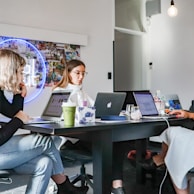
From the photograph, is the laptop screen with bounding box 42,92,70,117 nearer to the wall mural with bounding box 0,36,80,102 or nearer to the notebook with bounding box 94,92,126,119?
the notebook with bounding box 94,92,126,119

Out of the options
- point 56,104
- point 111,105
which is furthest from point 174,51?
point 56,104

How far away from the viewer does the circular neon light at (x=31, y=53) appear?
3.80m

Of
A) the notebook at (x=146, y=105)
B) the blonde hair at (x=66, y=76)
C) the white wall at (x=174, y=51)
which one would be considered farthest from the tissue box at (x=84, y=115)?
the white wall at (x=174, y=51)

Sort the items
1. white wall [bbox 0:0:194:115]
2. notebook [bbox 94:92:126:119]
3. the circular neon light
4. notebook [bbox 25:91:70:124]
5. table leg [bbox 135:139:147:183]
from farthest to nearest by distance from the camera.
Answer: white wall [bbox 0:0:194:115]
the circular neon light
table leg [bbox 135:139:147:183]
notebook [bbox 94:92:126:119]
notebook [bbox 25:91:70:124]

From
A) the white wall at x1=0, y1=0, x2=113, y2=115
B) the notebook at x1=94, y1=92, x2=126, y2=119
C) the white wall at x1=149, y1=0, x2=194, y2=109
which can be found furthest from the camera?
the white wall at x1=149, y1=0, x2=194, y2=109

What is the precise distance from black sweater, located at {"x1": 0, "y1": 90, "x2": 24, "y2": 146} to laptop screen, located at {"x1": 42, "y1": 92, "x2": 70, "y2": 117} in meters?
0.22

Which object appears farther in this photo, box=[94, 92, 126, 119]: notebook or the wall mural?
the wall mural

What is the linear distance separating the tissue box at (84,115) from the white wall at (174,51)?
11.1 feet

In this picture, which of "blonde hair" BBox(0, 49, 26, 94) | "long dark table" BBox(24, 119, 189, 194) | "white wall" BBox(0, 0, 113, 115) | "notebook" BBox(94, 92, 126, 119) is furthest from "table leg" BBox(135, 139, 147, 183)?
"blonde hair" BBox(0, 49, 26, 94)

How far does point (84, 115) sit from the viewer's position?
2039 millimetres

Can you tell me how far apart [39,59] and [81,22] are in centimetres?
91

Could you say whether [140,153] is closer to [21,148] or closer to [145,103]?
[145,103]

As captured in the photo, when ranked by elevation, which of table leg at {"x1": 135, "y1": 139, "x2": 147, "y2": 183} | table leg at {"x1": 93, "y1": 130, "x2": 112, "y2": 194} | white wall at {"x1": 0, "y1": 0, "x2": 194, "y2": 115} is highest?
white wall at {"x1": 0, "y1": 0, "x2": 194, "y2": 115}

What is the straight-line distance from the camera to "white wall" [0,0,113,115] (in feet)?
12.8
